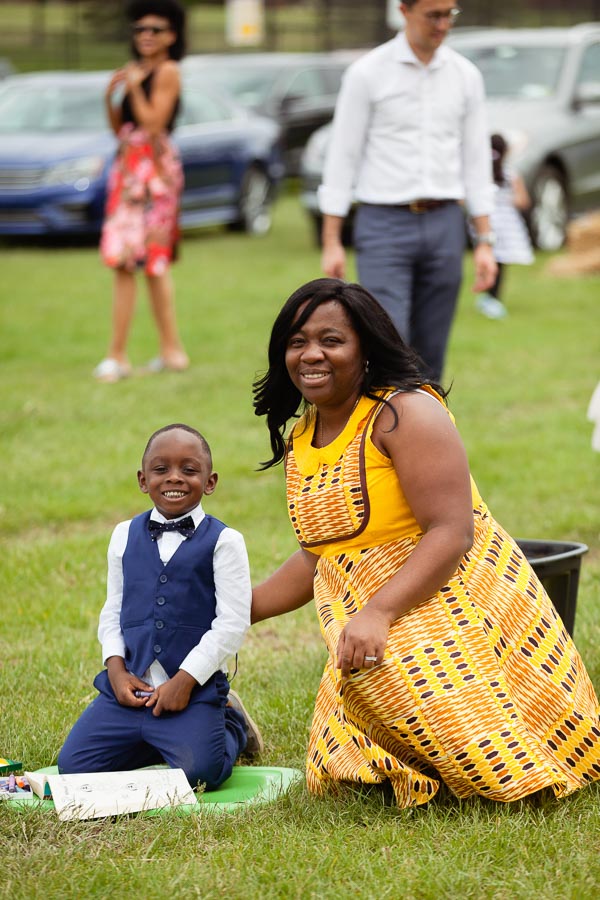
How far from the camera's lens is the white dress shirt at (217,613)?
331 cm

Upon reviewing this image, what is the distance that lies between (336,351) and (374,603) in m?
0.58

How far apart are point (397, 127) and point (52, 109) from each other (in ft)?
33.8

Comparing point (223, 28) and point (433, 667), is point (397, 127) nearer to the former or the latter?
point (433, 667)

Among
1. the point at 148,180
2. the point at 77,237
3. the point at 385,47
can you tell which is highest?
the point at 385,47

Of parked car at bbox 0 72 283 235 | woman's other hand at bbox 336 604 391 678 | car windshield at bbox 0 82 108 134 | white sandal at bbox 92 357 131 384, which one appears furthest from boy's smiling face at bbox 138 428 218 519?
car windshield at bbox 0 82 108 134

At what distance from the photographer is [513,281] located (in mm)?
12102

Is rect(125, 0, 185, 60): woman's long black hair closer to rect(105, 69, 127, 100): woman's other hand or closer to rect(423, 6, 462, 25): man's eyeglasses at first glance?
rect(105, 69, 127, 100): woman's other hand

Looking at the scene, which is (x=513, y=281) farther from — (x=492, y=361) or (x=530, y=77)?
(x=492, y=361)

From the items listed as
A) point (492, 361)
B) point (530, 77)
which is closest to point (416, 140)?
point (492, 361)

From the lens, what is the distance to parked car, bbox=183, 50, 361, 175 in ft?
58.9

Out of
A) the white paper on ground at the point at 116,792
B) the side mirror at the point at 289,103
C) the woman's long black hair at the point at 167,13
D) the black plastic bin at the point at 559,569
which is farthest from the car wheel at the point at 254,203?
the white paper on ground at the point at 116,792

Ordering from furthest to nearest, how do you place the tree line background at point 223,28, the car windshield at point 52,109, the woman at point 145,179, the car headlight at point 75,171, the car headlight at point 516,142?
the tree line background at point 223,28 < the car windshield at point 52,109 < the car headlight at point 75,171 < the car headlight at point 516,142 < the woman at point 145,179

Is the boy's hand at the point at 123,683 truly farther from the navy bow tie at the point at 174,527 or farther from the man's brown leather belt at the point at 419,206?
the man's brown leather belt at the point at 419,206

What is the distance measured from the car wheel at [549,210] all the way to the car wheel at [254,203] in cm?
365
